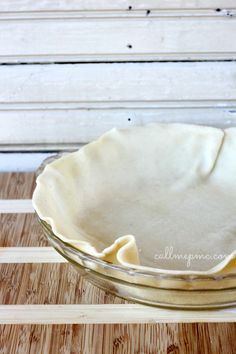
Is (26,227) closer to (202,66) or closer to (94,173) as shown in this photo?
(94,173)

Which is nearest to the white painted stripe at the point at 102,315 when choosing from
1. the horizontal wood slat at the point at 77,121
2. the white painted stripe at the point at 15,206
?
the white painted stripe at the point at 15,206

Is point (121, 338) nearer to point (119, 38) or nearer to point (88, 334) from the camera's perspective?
point (88, 334)

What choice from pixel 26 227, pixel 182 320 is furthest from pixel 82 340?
pixel 26 227

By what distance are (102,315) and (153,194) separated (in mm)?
186

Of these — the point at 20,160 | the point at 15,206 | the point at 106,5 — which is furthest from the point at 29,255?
the point at 106,5

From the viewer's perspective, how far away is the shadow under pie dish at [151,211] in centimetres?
58

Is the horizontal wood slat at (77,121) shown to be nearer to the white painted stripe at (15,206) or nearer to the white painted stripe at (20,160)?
the white painted stripe at (20,160)

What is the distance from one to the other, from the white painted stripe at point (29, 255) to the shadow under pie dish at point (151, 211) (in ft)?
0.24

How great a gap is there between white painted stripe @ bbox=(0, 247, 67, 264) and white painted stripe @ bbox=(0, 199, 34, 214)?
9cm

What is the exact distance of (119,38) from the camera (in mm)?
860

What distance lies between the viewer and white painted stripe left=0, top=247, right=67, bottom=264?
767 mm

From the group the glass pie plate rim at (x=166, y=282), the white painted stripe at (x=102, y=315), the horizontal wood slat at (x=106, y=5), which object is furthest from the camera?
the horizontal wood slat at (x=106, y=5)

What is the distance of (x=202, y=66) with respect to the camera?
88 centimetres

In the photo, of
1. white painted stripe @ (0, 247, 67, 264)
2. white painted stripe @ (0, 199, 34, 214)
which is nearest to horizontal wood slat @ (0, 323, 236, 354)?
white painted stripe @ (0, 247, 67, 264)
